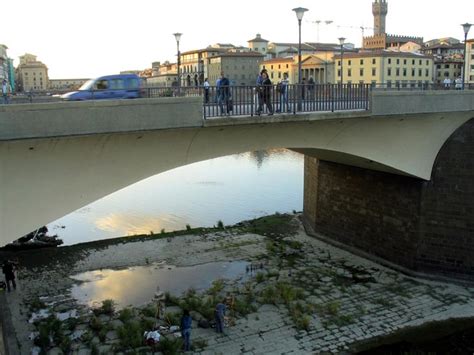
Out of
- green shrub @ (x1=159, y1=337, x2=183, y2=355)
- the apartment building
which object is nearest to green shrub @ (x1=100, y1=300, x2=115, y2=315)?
green shrub @ (x1=159, y1=337, x2=183, y2=355)

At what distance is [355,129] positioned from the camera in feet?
41.8

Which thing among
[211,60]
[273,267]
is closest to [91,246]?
[273,267]

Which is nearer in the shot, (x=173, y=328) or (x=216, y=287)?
(x=173, y=328)

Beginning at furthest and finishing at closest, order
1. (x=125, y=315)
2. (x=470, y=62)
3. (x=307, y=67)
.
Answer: (x=470, y=62) < (x=307, y=67) < (x=125, y=315)

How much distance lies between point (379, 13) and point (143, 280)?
118959 mm

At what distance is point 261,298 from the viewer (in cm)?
1230

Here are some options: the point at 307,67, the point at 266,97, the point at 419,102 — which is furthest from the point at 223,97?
the point at 307,67

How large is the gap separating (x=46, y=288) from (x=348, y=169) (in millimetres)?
10067

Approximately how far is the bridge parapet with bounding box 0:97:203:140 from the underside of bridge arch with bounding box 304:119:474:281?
798 centimetres

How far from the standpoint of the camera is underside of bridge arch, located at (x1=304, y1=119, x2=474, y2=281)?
13.7 meters

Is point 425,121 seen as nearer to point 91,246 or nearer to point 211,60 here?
point 91,246

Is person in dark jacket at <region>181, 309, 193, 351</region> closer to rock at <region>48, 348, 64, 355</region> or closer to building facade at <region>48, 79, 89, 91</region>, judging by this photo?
rock at <region>48, 348, 64, 355</region>

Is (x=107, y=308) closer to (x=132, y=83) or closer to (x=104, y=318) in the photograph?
(x=104, y=318)

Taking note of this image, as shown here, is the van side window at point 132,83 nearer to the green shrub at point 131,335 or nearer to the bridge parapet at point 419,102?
the green shrub at point 131,335
